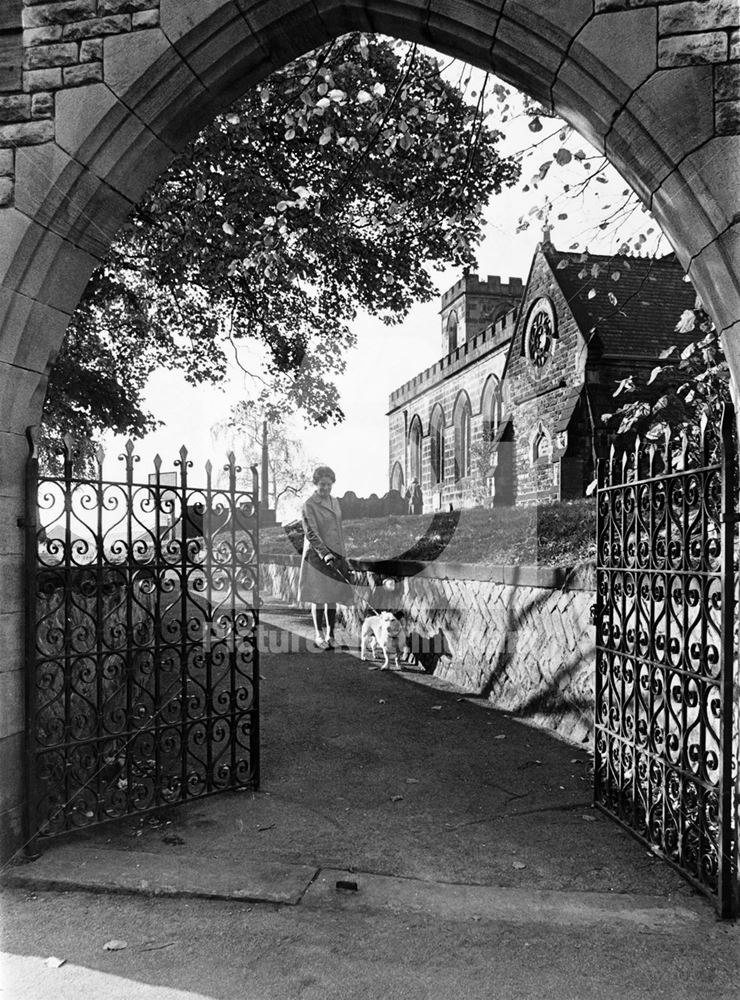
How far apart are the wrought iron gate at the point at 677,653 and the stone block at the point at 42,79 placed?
3629 mm

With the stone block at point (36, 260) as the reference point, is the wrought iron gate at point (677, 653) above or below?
below

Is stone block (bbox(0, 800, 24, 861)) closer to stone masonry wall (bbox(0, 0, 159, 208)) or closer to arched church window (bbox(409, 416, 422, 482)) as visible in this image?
stone masonry wall (bbox(0, 0, 159, 208))

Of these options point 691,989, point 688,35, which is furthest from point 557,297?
point 691,989

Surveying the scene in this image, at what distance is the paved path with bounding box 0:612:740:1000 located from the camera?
290cm

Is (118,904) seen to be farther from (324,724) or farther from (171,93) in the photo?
(171,93)

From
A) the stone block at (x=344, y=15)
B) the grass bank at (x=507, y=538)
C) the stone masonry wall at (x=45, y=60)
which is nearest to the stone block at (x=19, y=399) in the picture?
the stone masonry wall at (x=45, y=60)

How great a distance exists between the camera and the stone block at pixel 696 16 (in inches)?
132

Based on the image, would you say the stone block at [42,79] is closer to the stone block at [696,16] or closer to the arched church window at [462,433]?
the stone block at [696,16]

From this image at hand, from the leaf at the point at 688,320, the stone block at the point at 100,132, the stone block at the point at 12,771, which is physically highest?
the stone block at the point at 100,132

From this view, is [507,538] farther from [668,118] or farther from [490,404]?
[490,404]

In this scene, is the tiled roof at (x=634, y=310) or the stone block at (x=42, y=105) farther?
the tiled roof at (x=634, y=310)

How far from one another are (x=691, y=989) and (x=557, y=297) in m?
19.2

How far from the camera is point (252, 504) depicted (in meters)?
5.16

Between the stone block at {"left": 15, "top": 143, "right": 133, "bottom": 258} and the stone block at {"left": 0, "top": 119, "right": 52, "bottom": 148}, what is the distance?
40 mm
